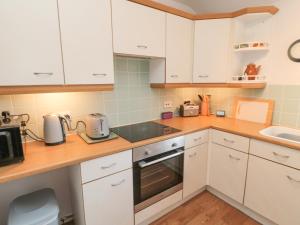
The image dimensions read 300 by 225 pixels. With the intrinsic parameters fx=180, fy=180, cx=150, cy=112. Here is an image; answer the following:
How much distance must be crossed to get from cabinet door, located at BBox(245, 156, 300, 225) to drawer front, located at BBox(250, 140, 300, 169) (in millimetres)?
44

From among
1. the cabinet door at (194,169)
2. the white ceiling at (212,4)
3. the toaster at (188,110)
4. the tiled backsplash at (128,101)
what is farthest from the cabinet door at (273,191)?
the white ceiling at (212,4)

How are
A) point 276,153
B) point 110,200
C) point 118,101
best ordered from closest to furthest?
point 110,200
point 276,153
point 118,101

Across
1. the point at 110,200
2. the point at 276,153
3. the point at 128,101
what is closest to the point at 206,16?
the point at 128,101

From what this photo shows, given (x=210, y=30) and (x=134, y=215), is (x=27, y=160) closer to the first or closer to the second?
(x=134, y=215)

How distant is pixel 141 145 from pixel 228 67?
1.36 metres

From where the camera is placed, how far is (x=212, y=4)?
217 cm

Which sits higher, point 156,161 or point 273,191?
point 156,161

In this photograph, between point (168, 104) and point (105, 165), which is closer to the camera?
point (105, 165)

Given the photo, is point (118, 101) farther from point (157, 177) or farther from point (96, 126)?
point (157, 177)

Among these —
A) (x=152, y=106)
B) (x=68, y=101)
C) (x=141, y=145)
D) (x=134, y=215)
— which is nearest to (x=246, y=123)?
(x=152, y=106)

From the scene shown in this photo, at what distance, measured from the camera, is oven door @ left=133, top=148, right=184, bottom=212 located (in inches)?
60.4

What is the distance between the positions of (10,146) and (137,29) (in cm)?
130

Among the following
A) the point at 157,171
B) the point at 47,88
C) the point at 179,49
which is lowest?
the point at 157,171

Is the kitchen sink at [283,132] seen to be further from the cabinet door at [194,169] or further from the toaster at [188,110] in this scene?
the toaster at [188,110]
